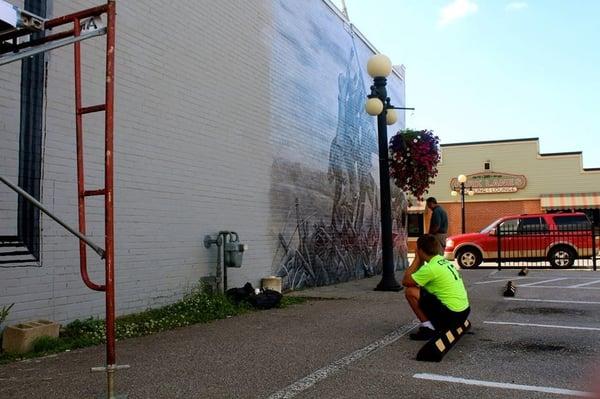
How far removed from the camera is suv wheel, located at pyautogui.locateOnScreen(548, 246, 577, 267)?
17.5 meters

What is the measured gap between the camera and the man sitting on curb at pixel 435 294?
19.9ft

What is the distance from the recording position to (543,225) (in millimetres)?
18203

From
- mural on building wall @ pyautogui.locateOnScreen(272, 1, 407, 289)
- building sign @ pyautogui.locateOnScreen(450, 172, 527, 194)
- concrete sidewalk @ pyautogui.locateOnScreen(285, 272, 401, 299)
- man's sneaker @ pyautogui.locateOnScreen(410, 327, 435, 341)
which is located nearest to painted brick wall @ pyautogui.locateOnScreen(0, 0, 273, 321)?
mural on building wall @ pyautogui.locateOnScreen(272, 1, 407, 289)

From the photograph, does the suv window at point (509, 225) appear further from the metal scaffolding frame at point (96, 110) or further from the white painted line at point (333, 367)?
the metal scaffolding frame at point (96, 110)

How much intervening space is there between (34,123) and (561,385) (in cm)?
588

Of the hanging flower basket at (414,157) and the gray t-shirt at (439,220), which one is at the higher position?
the hanging flower basket at (414,157)

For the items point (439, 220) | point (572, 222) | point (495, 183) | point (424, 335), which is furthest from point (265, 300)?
point (495, 183)

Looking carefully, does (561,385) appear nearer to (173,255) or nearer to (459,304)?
(459,304)

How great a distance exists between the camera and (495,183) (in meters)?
33.0

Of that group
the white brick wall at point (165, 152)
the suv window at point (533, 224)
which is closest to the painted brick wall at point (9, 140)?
the white brick wall at point (165, 152)

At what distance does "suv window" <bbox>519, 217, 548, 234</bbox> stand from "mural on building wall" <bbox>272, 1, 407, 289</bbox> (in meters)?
4.85

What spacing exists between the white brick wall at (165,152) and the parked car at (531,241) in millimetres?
9047

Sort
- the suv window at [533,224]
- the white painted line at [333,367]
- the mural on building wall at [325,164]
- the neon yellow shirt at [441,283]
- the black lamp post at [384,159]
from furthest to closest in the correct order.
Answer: the suv window at [533,224]
the mural on building wall at [325,164]
the black lamp post at [384,159]
the neon yellow shirt at [441,283]
the white painted line at [333,367]

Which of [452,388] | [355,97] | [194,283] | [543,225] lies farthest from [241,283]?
[543,225]
